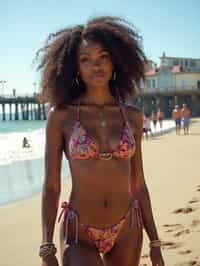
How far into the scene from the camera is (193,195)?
22.1 feet

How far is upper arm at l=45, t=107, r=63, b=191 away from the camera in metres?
2.18

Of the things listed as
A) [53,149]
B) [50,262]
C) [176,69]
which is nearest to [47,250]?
[50,262]

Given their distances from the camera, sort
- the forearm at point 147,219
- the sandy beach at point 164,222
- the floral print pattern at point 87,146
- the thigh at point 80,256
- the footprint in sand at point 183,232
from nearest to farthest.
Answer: the thigh at point 80,256 < the floral print pattern at point 87,146 < the forearm at point 147,219 < the sandy beach at point 164,222 < the footprint in sand at point 183,232

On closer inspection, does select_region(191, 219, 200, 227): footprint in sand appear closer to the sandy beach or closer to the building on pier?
the sandy beach

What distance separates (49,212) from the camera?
85.0 inches

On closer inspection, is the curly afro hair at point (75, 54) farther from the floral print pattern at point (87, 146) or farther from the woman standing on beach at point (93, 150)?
the floral print pattern at point (87, 146)

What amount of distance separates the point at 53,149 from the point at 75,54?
507mm

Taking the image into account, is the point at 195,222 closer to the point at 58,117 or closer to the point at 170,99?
the point at 58,117

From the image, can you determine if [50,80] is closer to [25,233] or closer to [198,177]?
[25,233]

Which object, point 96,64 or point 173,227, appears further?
point 173,227

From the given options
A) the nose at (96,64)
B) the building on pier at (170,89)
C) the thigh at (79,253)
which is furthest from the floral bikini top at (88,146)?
the building on pier at (170,89)

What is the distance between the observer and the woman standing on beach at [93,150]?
2.17 meters

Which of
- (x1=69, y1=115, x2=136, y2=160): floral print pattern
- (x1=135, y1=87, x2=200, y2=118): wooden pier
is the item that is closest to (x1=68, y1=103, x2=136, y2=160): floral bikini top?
(x1=69, y1=115, x2=136, y2=160): floral print pattern

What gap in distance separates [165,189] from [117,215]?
5454mm
